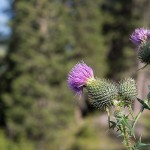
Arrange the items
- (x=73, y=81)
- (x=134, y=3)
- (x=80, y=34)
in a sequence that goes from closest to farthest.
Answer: (x=73, y=81)
(x=80, y=34)
(x=134, y=3)

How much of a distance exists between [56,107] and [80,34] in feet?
27.0

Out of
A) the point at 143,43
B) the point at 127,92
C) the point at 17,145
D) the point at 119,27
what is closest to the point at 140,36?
the point at 143,43

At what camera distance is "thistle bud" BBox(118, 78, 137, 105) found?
3.74 m

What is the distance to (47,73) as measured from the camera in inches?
1100

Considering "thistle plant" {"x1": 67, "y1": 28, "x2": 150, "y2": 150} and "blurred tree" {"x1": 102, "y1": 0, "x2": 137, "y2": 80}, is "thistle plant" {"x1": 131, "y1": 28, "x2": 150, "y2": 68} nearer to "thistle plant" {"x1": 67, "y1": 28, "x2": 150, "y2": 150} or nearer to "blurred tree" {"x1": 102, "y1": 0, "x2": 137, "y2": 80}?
"thistle plant" {"x1": 67, "y1": 28, "x2": 150, "y2": 150}

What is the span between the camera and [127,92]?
146 inches

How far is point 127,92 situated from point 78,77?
1.63 ft

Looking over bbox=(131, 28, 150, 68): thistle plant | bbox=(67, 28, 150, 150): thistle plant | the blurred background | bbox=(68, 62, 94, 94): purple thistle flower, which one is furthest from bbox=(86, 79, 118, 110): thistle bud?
the blurred background

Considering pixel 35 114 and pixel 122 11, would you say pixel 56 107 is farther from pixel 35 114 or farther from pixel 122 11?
pixel 122 11

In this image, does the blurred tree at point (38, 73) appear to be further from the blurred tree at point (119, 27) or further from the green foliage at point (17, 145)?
the blurred tree at point (119, 27)

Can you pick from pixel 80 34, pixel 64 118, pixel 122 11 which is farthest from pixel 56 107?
pixel 122 11

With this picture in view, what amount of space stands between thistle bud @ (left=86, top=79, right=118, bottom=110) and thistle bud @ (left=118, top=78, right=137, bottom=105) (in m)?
0.05

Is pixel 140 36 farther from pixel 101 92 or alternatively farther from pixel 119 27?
pixel 119 27

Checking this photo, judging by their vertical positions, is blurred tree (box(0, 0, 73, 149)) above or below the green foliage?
above
